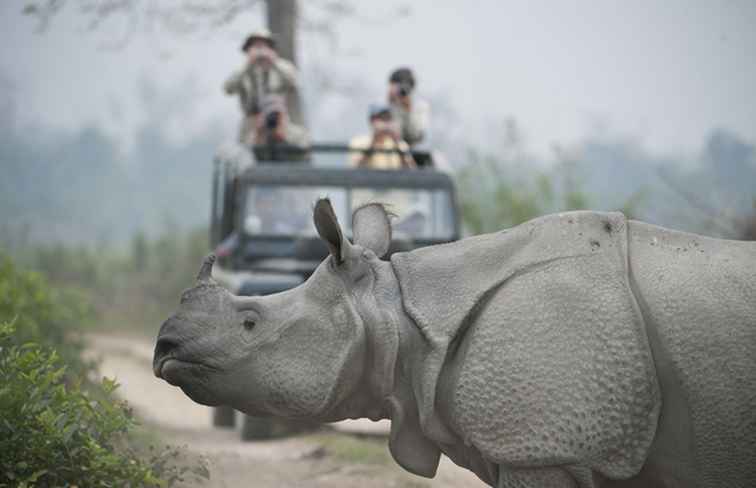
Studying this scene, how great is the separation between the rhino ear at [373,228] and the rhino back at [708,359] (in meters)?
0.92

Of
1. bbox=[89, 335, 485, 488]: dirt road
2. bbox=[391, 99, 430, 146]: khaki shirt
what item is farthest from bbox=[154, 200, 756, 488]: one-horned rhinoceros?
bbox=[391, 99, 430, 146]: khaki shirt

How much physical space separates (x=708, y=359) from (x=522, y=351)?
0.57 meters

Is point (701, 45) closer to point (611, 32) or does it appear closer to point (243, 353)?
point (611, 32)

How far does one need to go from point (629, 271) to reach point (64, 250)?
20671mm

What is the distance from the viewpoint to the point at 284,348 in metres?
3.65

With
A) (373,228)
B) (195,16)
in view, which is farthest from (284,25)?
(373,228)

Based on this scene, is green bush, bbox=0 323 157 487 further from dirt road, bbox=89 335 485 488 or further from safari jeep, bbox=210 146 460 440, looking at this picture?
safari jeep, bbox=210 146 460 440

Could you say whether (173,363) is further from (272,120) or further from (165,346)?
(272,120)

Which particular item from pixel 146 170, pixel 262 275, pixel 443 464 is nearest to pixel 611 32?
pixel 262 275

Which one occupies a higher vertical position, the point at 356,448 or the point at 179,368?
the point at 179,368

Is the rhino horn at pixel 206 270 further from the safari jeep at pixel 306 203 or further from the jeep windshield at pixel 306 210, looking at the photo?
the jeep windshield at pixel 306 210

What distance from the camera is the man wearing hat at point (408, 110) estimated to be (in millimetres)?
11031

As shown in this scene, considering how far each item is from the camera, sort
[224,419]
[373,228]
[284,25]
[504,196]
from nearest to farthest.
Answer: [373,228], [224,419], [504,196], [284,25]

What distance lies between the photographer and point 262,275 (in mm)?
8750
